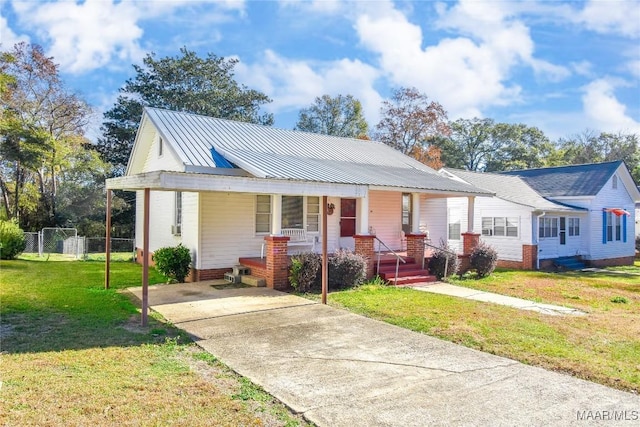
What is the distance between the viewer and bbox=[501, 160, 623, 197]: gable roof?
835 inches

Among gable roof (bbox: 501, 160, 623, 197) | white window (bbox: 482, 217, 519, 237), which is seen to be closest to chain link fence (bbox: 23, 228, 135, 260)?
white window (bbox: 482, 217, 519, 237)

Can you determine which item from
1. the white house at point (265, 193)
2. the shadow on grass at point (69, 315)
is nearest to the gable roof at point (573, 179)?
the white house at point (265, 193)

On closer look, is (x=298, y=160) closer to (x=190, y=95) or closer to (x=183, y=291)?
(x=183, y=291)

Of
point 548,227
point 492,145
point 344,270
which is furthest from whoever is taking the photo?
point 492,145

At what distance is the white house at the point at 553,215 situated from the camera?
18.3 meters

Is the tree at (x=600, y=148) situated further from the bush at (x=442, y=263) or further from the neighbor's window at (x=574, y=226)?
the bush at (x=442, y=263)

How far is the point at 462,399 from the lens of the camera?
4.14 m

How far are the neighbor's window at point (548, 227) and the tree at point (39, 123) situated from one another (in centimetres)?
2542

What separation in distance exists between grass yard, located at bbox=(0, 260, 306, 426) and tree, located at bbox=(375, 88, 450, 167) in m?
27.5

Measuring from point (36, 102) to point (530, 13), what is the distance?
2783cm

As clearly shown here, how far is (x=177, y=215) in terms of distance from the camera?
1359 centimetres

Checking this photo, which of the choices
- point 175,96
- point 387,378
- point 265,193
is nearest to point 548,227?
point 265,193

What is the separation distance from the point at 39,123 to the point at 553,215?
29851 millimetres

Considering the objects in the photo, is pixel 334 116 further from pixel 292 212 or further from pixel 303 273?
pixel 303 273
